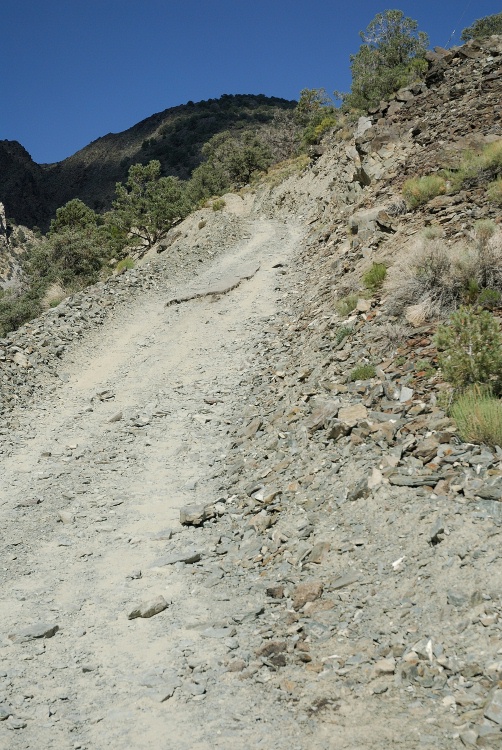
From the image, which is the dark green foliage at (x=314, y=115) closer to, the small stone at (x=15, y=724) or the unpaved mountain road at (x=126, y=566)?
the unpaved mountain road at (x=126, y=566)

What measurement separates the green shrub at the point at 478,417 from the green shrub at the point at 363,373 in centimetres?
202

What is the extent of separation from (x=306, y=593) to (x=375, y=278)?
766 centimetres

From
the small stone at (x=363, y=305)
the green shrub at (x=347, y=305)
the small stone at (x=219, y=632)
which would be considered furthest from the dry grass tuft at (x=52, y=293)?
the small stone at (x=219, y=632)

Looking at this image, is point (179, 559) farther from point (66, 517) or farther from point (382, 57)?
point (382, 57)

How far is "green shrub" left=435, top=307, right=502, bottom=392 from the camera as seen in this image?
7.05m

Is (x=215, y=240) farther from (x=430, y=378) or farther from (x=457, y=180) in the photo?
(x=430, y=378)

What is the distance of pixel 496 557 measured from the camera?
4816 millimetres

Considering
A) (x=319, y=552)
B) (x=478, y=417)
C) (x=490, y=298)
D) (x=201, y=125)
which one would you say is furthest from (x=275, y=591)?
(x=201, y=125)

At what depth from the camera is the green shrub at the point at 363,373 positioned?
28.7ft

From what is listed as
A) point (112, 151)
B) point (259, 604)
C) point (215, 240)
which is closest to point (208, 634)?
point (259, 604)

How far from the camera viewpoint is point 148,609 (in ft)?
19.6

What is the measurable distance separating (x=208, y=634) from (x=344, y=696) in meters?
1.64

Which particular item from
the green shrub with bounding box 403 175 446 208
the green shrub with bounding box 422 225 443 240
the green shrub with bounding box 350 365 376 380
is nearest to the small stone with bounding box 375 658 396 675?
the green shrub with bounding box 350 365 376 380

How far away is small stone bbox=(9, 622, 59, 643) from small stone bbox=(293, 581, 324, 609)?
2.47 metres
